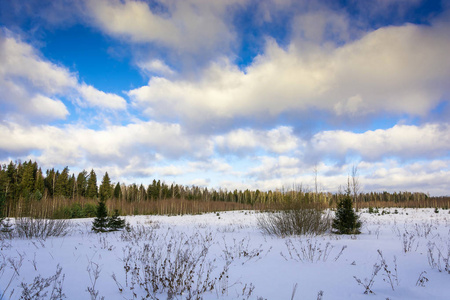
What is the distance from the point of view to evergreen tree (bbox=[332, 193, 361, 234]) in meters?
11.5

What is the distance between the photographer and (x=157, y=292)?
4133 millimetres

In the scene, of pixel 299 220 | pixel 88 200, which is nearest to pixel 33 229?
pixel 299 220

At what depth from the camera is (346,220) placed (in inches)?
456

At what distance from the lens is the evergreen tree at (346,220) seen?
11.5 meters

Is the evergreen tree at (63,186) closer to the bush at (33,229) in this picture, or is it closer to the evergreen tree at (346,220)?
the bush at (33,229)

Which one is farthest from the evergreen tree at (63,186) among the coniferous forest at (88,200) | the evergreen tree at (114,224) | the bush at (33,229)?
the bush at (33,229)

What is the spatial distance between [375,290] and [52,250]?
9.09m

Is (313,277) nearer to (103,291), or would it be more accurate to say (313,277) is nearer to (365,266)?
(365,266)

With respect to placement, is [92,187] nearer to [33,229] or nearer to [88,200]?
[88,200]

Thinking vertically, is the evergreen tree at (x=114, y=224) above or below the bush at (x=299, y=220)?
below

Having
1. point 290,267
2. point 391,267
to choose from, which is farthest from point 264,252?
point 391,267

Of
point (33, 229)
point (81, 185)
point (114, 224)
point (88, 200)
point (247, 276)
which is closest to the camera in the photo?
point (247, 276)

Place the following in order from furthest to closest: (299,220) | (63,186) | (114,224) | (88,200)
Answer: (63,186) → (88,200) → (114,224) → (299,220)

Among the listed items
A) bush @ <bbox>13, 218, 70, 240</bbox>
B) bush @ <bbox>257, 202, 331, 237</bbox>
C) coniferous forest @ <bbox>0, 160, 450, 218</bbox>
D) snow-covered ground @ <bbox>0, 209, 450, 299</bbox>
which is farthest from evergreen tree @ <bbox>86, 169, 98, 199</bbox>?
bush @ <bbox>257, 202, 331, 237</bbox>
